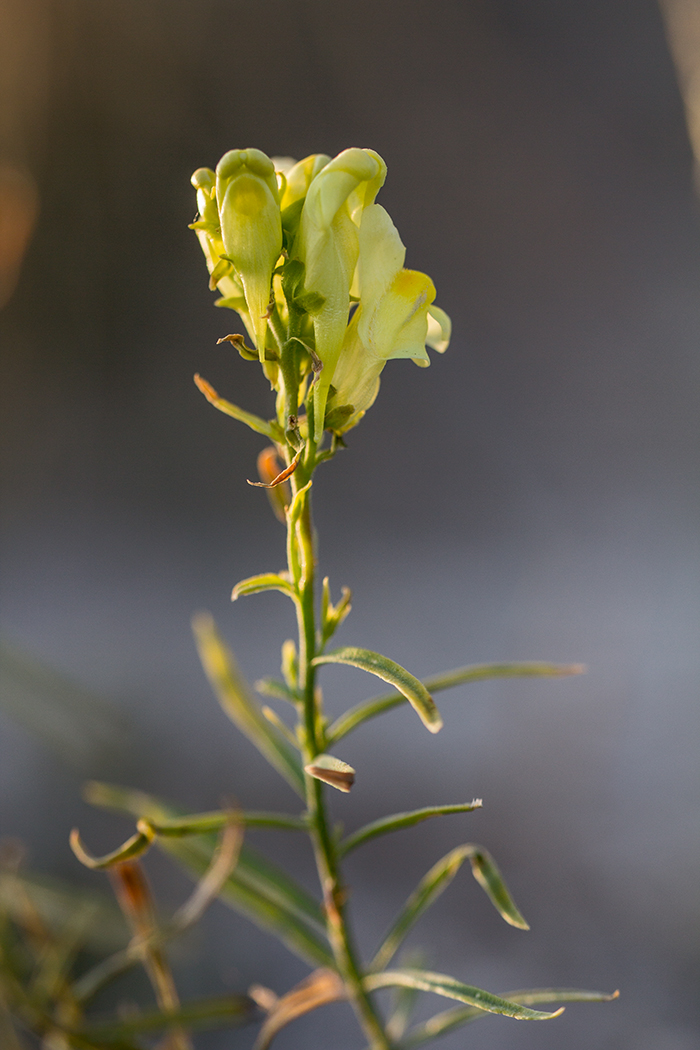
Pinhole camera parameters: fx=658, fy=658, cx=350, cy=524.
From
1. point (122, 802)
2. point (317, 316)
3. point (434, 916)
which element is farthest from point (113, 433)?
point (317, 316)

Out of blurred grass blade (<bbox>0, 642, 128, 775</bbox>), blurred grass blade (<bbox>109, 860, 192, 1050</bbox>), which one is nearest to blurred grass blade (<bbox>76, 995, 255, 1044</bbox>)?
blurred grass blade (<bbox>109, 860, 192, 1050</bbox>)

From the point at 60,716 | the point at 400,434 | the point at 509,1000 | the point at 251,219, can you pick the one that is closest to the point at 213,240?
the point at 251,219

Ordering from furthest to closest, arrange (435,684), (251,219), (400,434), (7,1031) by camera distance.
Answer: (400,434) → (7,1031) → (435,684) → (251,219)

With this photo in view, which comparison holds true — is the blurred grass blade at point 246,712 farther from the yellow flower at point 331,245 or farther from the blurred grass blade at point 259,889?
the yellow flower at point 331,245

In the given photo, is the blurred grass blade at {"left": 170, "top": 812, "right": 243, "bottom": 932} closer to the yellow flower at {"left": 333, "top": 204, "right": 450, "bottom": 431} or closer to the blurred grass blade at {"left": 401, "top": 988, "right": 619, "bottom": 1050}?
the blurred grass blade at {"left": 401, "top": 988, "right": 619, "bottom": 1050}

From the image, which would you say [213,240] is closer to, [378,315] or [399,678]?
[378,315]
